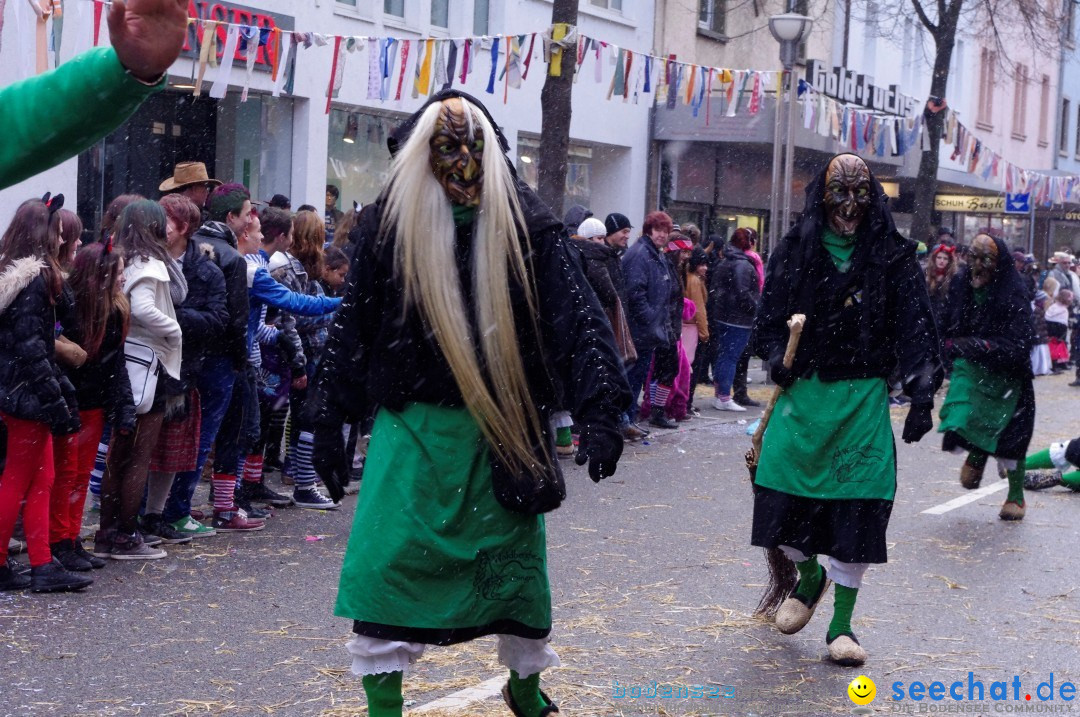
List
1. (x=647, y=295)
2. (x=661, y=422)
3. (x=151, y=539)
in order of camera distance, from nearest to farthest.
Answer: (x=151, y=539) < (x=647, y=295) < (x=661, y=422)

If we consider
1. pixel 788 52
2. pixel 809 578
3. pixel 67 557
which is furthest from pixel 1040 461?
pixel 788 52

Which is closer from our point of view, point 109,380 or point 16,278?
point 16,278

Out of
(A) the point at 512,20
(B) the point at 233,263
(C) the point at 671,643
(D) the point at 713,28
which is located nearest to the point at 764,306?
(C) the point at 671,643

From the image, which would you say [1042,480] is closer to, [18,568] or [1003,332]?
[1003,332]

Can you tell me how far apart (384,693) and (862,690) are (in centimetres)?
205

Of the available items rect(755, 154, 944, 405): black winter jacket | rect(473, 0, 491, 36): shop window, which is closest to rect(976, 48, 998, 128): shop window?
rect(473, 0, 491, 36): shop window

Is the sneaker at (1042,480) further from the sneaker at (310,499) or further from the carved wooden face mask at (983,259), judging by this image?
the sneaker at (310,499)

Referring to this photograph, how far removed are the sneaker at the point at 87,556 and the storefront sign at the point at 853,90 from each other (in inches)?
724

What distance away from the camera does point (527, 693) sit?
4.22 metres

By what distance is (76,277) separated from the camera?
22.3ft

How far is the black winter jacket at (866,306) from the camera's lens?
5.78m

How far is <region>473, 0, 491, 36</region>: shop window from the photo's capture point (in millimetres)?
19109

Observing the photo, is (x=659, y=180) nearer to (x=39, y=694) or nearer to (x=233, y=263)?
(x=233, y=263)

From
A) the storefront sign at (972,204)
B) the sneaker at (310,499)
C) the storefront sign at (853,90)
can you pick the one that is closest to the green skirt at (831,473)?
the sneaker at (310,499)
